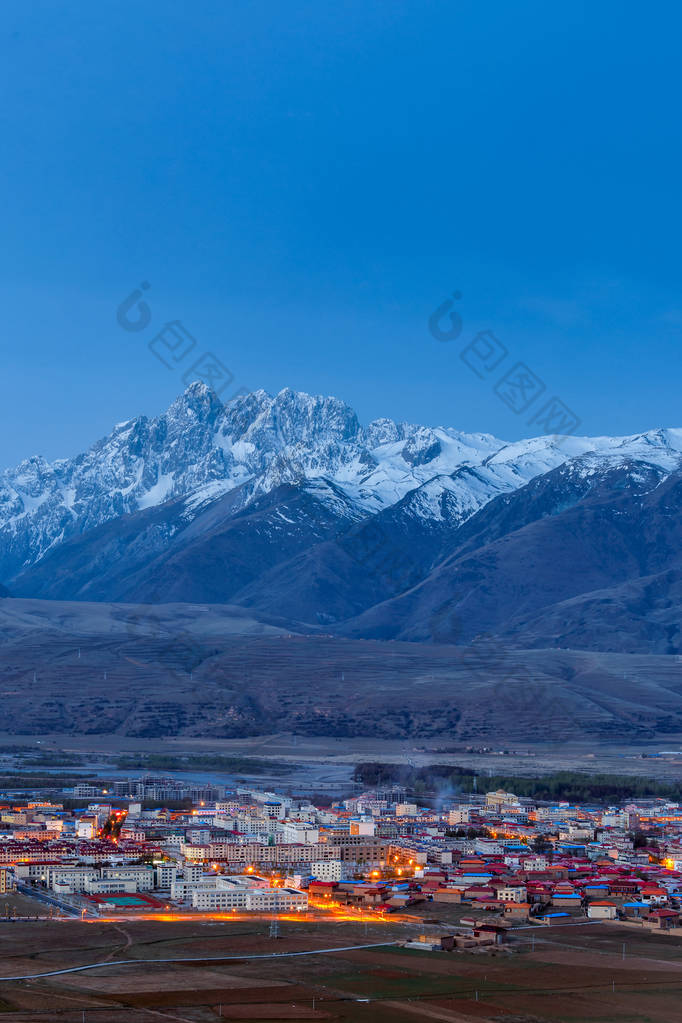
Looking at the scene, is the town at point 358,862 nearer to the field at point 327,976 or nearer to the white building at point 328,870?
the white building at point 328,870

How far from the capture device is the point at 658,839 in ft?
217

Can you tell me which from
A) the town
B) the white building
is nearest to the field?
the town

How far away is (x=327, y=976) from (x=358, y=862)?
813 inches

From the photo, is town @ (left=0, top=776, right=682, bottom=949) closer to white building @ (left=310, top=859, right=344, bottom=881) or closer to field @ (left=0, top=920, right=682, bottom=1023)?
white building @ (left=310, top=859, right=344, bottom=881)

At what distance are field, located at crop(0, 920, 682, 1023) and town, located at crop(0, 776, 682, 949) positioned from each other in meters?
1.79

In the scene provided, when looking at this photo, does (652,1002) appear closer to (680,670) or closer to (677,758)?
(677,758)

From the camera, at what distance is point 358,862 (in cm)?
5841

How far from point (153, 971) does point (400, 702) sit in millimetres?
95016

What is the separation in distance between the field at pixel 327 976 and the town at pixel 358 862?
1794 millimetres

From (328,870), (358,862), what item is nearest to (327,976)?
(328,870)

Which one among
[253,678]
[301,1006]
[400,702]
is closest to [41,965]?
[301,1006]

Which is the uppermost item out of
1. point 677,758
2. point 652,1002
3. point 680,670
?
point 680,670

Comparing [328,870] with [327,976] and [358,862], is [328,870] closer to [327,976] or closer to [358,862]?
[358,862]

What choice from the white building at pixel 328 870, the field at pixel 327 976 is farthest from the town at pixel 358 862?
the field at pixel 327 976
